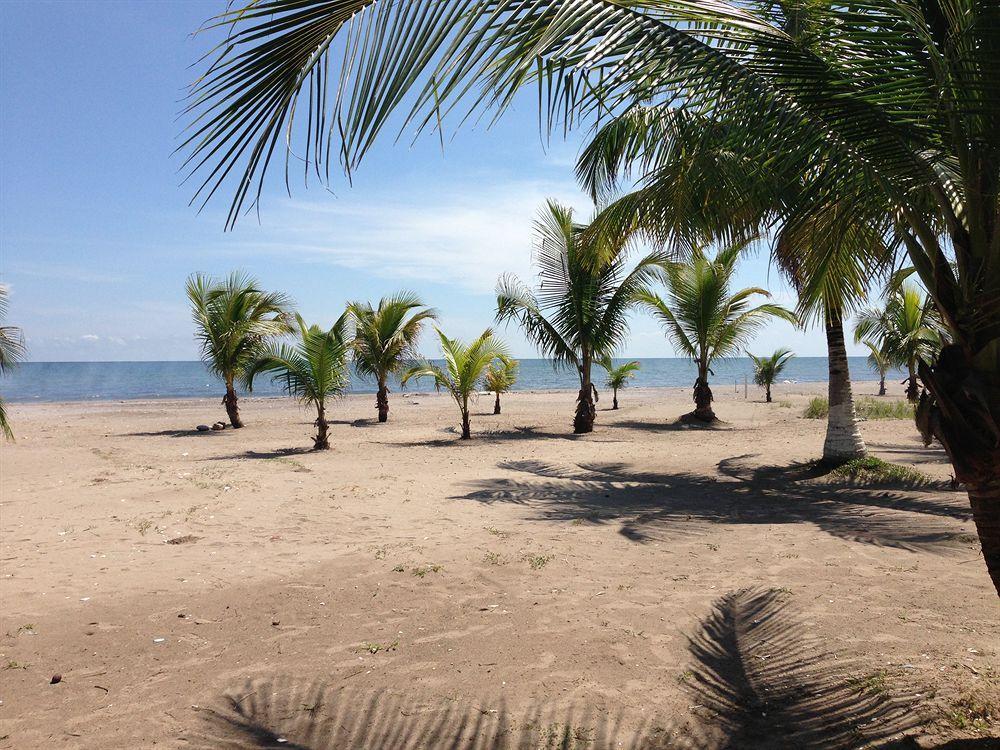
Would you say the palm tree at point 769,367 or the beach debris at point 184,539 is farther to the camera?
the palm tree at point 769,367

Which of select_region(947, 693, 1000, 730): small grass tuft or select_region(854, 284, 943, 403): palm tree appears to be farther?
select_region(854, 284, 943, 403): palm tree

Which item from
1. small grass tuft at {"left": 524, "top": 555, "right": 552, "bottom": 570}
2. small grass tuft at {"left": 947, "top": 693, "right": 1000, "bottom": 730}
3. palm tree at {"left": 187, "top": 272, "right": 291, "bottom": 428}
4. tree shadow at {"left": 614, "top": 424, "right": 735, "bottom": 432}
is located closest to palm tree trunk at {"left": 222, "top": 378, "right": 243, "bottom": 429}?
palm tree at {"left": 187, "top": 272, "right": 291, "bottom": 428}

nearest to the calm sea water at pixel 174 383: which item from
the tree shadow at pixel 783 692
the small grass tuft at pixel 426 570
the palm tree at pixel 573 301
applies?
the palm tree at pixel 573 301

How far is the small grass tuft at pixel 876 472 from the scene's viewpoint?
7.99m

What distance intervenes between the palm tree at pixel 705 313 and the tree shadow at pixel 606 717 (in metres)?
12.5

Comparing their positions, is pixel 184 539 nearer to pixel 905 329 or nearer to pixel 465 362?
pixel 465 362

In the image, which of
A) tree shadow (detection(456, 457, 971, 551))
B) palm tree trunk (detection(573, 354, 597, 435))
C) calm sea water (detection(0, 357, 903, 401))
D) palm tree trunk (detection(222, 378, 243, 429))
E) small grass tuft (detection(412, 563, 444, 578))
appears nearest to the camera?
small grass tuft (detection(412, 563, 444, 578))

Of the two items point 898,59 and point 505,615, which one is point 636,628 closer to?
point 505,615

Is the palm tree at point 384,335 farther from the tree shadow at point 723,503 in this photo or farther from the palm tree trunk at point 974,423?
the palm tree trunk at point 974,423

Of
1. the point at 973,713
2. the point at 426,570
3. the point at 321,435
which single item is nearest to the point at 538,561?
the point at 426,570

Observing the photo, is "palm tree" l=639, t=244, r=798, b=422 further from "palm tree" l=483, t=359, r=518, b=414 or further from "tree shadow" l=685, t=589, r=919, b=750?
"tree shadow" l=685, t=589, r=919, b=750

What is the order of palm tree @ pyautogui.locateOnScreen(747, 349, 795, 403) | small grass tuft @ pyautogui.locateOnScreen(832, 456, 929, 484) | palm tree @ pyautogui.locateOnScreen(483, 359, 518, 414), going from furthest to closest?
palm tree @ pyautogui.locateOnScreen(747, 349, 795, 403) → palm tree @ pyautogui.locateOnScreen(483, 359, 518, 414) → small grass tuft @ pyautogui.locateOnScreen(832, 456, 929, 484)

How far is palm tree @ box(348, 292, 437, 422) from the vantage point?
18359 millimetres

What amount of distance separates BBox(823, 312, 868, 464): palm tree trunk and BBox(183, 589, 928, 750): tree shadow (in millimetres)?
6047
